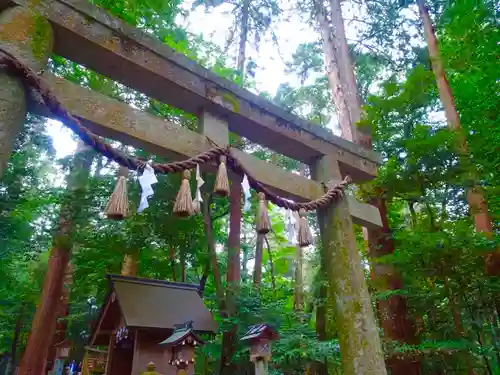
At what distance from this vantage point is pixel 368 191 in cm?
542

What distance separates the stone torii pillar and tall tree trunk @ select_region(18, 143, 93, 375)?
5083 mm

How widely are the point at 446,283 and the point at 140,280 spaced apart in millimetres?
4317

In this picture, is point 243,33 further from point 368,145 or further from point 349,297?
point 349,297

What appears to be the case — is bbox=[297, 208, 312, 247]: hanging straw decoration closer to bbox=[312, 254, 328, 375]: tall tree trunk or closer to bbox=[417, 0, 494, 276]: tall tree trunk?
bbox=[417, 0, 494, 276]: tall tree trunk

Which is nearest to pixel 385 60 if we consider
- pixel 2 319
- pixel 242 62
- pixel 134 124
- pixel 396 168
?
pixel 242 62

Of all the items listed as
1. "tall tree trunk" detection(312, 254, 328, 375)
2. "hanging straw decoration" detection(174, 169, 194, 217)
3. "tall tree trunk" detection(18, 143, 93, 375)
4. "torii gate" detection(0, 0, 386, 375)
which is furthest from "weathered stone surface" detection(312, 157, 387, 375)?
"tall tree trunk" detection(18, 143, 93, 375)

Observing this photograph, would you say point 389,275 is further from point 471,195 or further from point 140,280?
point 140,280

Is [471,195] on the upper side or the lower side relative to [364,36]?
lower

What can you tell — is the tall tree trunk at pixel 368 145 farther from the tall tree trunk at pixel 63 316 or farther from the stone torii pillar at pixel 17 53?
the tall tree trunk at pixel 63 316

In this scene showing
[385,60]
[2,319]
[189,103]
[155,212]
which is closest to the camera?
[189,103]

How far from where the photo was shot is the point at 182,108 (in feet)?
9.25

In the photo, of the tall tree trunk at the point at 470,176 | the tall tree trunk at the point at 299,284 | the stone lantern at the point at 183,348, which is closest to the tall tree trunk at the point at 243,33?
the tall tree trunk at the point at 299,284

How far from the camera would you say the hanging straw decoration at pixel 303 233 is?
9.07 feet

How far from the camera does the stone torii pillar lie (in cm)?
186
